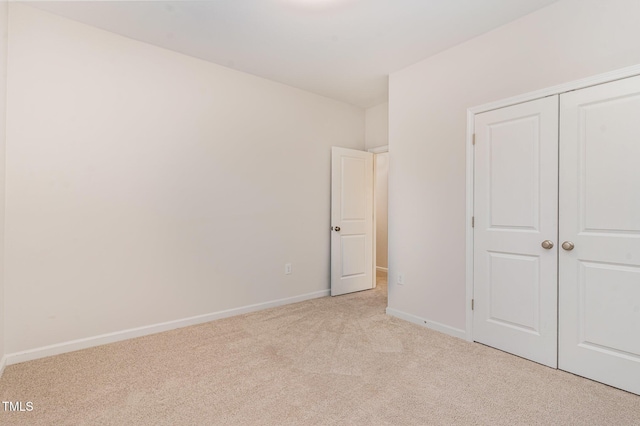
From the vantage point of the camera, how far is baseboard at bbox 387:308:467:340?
2.94 m

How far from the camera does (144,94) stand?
2.99 m

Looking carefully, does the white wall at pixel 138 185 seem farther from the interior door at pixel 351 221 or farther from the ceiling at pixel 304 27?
the interior door at pixel 351 221

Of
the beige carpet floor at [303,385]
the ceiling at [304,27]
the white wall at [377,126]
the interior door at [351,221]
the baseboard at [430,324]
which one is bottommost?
the beige carpet floor at [303,385]

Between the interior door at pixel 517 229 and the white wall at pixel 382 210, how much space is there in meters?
3.46

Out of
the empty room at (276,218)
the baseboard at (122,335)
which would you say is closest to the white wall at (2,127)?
the empty room at (276,218)

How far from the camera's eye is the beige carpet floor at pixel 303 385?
5.88 feet

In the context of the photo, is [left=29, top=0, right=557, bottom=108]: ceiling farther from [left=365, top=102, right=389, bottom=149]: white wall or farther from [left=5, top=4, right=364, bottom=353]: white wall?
[left=365, top=102, right=389, bottom=149]: white wall

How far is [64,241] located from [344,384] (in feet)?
8.04

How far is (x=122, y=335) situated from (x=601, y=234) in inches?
150

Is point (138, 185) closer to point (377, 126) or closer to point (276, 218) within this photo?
point (276, 218)

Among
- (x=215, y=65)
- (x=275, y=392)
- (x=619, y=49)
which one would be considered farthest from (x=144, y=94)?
(x=619, y=49)

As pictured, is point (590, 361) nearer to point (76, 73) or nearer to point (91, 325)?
point (91, 325)

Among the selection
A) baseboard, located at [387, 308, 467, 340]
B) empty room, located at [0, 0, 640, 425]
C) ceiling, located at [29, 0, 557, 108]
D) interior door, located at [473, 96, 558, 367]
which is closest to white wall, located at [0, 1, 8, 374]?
empty room, located at [0, 0, 640, 425]

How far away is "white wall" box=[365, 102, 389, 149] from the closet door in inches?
96.2
